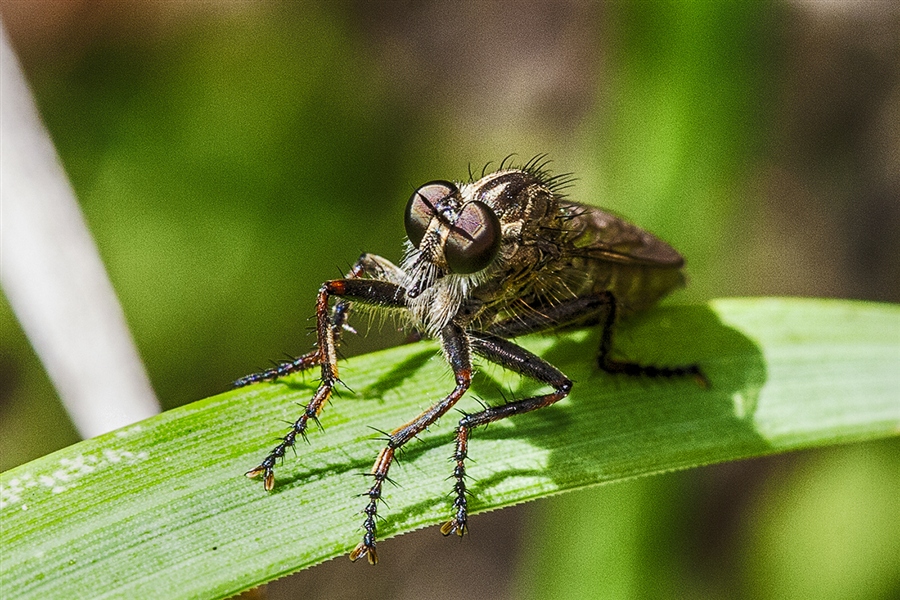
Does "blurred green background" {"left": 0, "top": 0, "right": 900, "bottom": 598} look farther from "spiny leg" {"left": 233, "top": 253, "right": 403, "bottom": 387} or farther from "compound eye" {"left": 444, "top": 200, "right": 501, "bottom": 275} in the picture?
"spiny leg" {"left": 233, "top": 253, "right": 403, "bottom": 387}

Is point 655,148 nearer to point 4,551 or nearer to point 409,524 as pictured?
point 409,524

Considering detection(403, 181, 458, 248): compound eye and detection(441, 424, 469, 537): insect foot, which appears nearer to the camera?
detection(441, 424, 469, 537): insect foot

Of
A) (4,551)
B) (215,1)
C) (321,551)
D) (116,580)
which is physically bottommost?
(321,551)

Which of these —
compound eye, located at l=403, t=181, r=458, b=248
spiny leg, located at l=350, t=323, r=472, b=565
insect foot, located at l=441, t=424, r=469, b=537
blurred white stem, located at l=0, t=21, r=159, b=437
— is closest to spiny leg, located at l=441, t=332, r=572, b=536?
insect foot, located at l=441, t=424, r=469, b=537

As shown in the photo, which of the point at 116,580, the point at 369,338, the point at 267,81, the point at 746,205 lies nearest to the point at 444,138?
the point at 267,81

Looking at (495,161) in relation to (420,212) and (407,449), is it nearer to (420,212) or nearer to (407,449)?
(420,212)

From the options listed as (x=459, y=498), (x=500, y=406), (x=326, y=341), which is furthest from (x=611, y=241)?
(x=459, y=498)

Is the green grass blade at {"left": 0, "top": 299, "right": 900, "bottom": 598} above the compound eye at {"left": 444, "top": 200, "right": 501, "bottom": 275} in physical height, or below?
below
